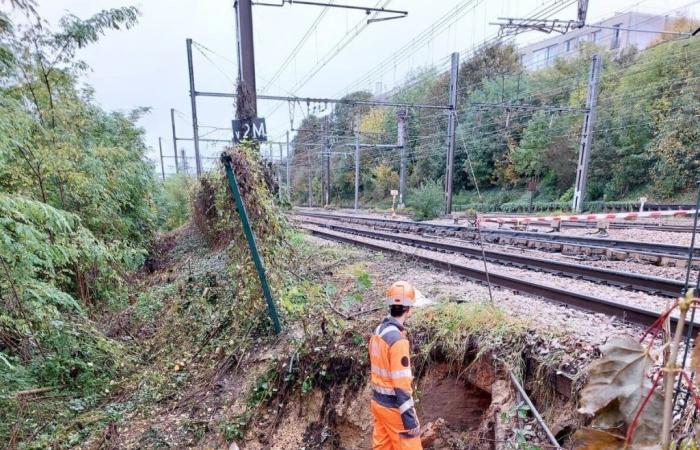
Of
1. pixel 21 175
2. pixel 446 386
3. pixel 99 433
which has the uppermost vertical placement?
pixel 21 175

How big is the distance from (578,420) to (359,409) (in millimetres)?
2320

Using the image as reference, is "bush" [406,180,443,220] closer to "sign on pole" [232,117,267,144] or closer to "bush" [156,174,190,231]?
"bush" [156,174,190,231]

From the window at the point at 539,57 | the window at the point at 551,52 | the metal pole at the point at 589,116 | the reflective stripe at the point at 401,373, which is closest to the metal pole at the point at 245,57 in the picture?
the reflective stripe at the point at 401,373

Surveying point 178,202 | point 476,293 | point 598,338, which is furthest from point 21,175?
point 178,202

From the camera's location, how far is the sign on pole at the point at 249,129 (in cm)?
666

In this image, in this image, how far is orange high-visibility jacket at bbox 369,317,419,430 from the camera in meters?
3.07

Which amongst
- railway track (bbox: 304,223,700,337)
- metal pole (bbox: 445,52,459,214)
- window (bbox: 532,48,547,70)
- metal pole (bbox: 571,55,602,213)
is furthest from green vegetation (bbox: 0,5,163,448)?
window (bbox: 532,48,547,70)

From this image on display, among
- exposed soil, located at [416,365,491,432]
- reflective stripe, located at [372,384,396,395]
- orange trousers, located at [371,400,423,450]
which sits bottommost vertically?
exposed soil, located at [416,365,491,432]

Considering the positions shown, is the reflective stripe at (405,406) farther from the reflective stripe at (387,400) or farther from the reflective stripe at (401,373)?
the reflective stripe at (401,373)

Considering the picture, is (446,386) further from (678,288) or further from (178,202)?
(178,202)

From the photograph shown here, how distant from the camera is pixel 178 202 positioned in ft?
74.9

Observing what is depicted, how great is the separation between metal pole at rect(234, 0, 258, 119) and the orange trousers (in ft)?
17.9

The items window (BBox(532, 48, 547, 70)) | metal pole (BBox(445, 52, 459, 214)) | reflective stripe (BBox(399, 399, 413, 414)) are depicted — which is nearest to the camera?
reflective stripe (BBox(399, 399, 413, 414))

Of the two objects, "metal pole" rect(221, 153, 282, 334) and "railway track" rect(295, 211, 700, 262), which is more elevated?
"metal pole" rect(221, 153, 282, 334)
